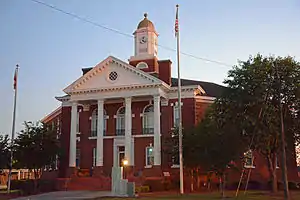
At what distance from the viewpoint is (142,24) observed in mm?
47906

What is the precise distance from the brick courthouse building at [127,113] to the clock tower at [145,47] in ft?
0.11

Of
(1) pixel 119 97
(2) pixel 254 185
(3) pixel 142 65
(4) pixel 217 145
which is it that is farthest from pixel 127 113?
(4) pixel 217 145

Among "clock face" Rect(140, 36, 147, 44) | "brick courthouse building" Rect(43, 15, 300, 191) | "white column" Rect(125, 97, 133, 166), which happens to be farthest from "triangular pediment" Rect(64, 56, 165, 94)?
"clock face" Rect(140, 36, 147, 44)

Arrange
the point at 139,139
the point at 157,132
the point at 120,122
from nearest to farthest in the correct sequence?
1. the point at 157,132
2. the point at 139,139
3. the point at 120,122

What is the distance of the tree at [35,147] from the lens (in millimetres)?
35938

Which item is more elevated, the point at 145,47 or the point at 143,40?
the point at 143,40

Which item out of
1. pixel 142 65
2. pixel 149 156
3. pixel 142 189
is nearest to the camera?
pixel 142 189

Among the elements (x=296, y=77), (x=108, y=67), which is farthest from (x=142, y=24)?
(x=296, y=77)

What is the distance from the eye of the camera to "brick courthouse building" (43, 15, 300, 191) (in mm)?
41406

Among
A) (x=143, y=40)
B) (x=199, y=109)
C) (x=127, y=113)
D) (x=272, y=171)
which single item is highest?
(x=143, y=40)

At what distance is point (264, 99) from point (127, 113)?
17.1 m

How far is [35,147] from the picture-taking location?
3631 cm

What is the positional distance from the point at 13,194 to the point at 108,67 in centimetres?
1685

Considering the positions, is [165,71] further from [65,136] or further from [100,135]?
[65,136]
